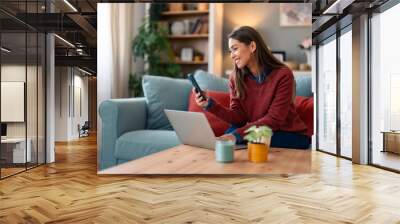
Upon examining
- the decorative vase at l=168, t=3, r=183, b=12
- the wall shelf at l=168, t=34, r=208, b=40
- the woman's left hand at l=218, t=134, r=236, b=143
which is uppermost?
the decorative vase at l=168, t=3, r=183, b=12

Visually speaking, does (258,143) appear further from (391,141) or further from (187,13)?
(391,141)

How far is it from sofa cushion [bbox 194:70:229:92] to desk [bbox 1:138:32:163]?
1.21m

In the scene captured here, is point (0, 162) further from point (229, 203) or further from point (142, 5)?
point (229, 203)

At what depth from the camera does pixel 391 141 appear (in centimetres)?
354

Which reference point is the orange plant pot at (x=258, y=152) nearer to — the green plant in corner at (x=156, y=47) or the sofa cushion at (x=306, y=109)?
the sofa cushion at (x=306, y=109)

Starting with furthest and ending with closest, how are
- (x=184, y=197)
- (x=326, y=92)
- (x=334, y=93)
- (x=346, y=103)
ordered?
(x=346, y=103) < (x=334, y=93) < (x=326, y=92) < (x=184, y=197)

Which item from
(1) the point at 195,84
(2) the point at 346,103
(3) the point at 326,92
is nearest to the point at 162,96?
(1) the point at 195,84

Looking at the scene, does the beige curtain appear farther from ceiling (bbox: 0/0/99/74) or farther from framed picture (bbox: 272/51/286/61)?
framed picture (bbox: 272/51/286/61)

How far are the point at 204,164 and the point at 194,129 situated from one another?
21 cm

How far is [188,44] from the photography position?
7.56 ft

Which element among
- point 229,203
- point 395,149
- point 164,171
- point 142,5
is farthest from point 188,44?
point 395,149

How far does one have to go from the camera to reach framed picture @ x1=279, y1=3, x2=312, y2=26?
2.26m

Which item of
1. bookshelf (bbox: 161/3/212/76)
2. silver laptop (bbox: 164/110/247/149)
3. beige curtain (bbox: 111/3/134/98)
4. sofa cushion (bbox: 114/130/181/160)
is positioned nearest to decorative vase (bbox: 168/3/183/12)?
bookshelf (bbox: 161/3/212/76)

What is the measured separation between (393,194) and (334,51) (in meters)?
1.09
